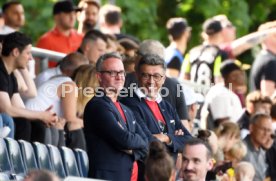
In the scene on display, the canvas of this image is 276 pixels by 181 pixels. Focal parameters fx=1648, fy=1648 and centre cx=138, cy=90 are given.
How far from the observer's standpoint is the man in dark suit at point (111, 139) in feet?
47.7

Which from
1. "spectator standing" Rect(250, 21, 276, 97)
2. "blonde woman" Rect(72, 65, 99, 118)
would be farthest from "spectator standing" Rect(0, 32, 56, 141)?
"spectator standing" Rect(250, 21, 276, 97)

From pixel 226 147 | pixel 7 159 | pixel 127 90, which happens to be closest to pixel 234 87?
pixel 226 147

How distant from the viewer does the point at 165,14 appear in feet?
89.8

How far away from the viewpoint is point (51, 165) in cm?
1541

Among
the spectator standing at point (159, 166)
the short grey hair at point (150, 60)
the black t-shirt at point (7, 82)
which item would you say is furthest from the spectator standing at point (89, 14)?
the spectator standing at point (159, 166)

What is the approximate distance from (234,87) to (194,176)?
7.09m

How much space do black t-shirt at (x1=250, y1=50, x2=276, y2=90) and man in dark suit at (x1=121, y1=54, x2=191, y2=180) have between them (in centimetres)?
659

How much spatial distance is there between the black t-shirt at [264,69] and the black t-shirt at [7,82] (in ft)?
19.9

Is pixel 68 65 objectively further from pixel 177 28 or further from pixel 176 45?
pixel 177 28

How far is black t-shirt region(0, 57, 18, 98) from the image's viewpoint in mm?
16125

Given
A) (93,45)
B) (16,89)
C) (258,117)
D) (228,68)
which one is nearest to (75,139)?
(16,89)

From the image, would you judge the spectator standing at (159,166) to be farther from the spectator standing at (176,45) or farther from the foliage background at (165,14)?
the foliage background at (165,14)

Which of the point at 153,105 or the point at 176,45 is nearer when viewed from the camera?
the point at 153,105

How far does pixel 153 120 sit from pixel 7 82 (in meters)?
1.78
